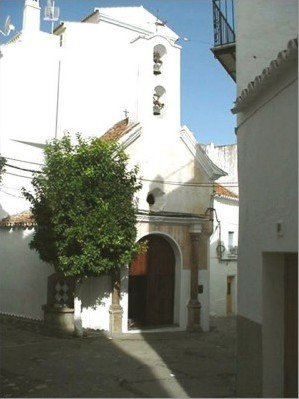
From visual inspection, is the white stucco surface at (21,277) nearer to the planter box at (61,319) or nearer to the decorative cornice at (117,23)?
the planter box at (61,319)

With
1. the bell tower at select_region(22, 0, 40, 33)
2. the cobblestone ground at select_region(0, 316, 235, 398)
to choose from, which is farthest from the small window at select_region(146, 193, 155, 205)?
the bell tower at select_region(22, 0, 40, 33)

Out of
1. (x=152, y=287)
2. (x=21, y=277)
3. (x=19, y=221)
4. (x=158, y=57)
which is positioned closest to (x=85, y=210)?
(x=152, y=287)

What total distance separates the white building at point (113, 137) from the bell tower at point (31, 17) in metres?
0.04

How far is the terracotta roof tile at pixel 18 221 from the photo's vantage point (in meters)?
17.1

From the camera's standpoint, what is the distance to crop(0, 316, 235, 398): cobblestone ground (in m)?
8.31

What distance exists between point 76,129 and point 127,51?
4.46m

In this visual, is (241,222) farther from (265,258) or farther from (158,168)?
(158,168)

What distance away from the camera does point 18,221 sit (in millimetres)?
17609

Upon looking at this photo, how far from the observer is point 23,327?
49.7ft

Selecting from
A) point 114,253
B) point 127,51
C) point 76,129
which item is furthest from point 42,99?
point 114,253

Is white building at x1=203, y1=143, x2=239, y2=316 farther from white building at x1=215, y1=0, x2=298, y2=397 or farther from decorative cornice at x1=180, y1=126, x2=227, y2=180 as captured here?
white building at x1=215, y1=0, x2=298, y2=397

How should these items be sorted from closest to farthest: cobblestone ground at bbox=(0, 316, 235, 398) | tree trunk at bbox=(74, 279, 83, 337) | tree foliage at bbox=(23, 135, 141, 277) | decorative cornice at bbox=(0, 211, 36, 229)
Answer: cobblestone ground at bbox=(0, 316, 235, 398), tree foliage at bbox=(23, 135, 141, 277), tree trunk at bbox=(74, 279, 83, 337), decorative cornice at bbox=(0, 211, 36, 229)

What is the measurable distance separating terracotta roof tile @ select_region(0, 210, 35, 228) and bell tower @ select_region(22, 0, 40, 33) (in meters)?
8.00

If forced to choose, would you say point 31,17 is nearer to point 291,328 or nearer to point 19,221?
point 19,221
